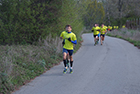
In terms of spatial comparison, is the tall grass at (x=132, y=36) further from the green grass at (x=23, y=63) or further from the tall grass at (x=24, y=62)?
the green grass at (x=23, y=63)

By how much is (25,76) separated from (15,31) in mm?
5109

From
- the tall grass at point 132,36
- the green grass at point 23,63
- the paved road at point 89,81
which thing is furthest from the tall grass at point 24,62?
the tall grass at point 132,36

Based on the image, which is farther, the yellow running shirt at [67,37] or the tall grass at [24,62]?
the yellow running shirt at [67,37]

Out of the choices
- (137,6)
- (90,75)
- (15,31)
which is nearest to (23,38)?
(15,31)

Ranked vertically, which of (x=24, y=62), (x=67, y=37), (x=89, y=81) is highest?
(x=67, y=37)

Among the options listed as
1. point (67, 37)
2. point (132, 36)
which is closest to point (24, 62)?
point (67, 37)

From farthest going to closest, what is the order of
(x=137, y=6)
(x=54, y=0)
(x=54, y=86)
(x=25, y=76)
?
1. (x=137, y=6)
2. (x=54, y=0)
3. (x=25, y=76)
4. (x=54, y=86)

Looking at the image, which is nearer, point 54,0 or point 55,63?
point 55,63

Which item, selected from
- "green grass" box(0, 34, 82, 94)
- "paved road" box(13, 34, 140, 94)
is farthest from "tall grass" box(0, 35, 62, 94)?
"paved road" box(13, 34, 140, 94)

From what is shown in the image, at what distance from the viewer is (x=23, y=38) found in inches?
471

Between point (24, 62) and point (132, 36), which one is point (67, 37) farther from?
point (132, 36)

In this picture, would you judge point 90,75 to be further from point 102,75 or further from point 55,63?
point 55,63

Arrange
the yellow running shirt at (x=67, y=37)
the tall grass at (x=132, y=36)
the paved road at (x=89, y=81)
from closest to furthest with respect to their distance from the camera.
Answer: the paved road at (x=89, y=81) < the yellow running shirt at (x=67, y=37) < the tall grass at (x=132, y=36)

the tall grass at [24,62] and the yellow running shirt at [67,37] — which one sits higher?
the yellow running shirt at [67,37]
